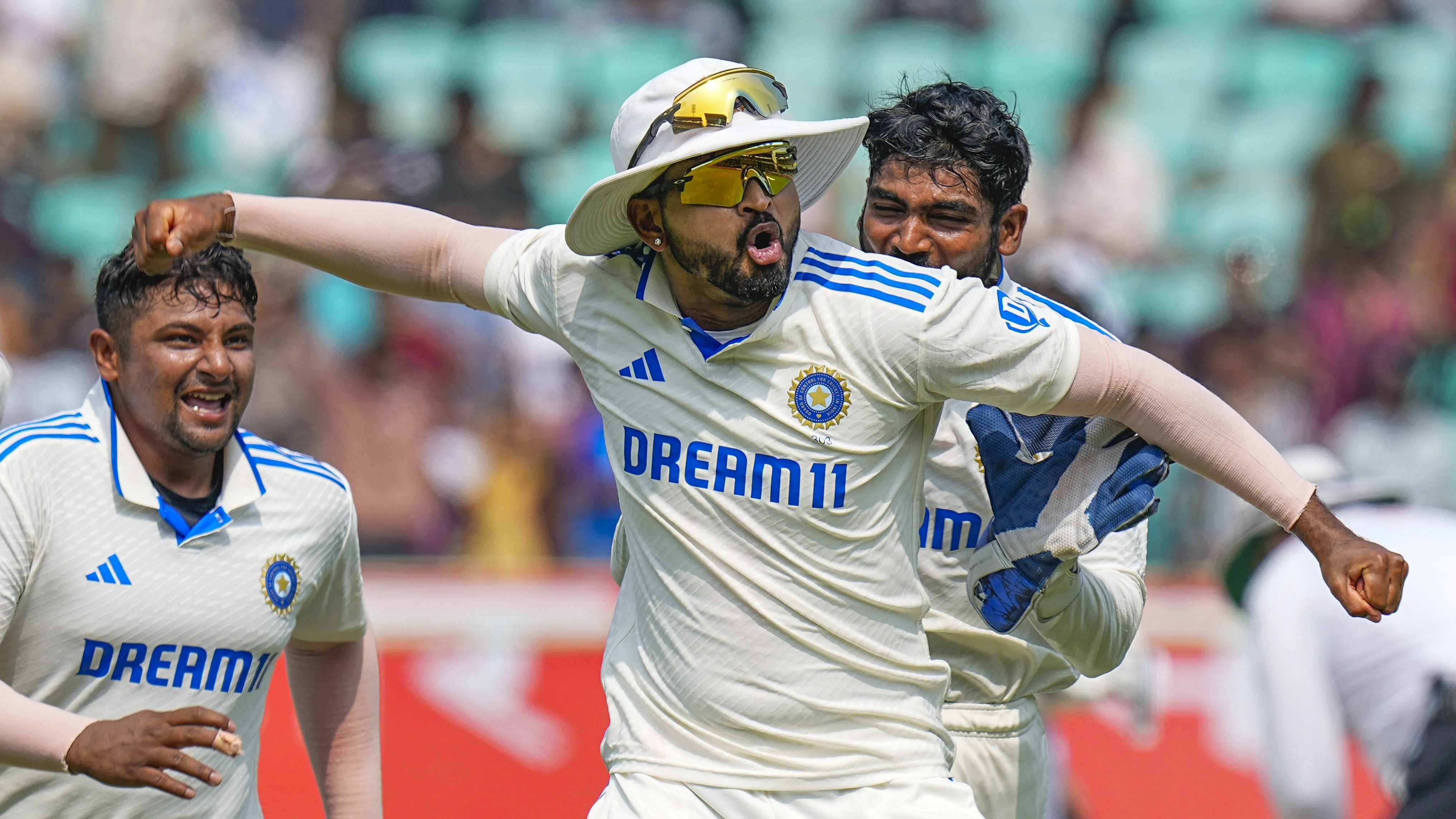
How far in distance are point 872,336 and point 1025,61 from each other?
987cm

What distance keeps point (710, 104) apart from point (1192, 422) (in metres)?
1.01

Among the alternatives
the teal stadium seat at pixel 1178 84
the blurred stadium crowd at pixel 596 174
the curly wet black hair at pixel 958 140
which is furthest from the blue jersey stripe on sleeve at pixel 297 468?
the teal stadium seat at pixel 1178 84

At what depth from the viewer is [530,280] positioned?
10.4ft

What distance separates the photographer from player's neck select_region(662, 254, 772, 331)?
118 inches

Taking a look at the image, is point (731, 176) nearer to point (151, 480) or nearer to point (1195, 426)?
point (1195, 426)

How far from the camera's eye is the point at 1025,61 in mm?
12320

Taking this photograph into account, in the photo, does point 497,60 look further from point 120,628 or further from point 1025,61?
point 120,628

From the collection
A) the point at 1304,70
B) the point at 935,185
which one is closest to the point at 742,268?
the point at 935,185

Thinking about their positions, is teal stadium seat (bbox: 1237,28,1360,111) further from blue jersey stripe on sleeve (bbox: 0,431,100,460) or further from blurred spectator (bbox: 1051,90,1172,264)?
blue jersey stripe on sleeve (bbox: 0,431,100,460)

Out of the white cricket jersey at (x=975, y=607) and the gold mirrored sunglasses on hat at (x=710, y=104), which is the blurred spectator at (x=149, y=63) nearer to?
the white cricket jersey at (x=975, y=607)

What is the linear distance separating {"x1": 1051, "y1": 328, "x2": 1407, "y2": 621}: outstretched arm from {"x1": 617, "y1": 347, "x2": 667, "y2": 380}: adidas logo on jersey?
2.32 ft

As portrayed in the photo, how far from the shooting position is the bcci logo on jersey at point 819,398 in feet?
9.71

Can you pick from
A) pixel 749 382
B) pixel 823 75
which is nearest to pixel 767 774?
pixel 749 382

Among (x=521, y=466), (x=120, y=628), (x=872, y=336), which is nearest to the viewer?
(x=872, y=336)
